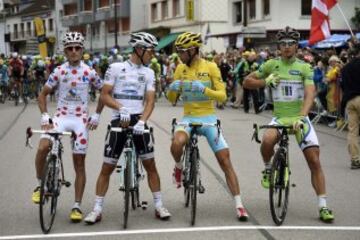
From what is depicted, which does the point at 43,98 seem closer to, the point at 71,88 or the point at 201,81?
the point at 71,88

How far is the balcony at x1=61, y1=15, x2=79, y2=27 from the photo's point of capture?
84.2 meters

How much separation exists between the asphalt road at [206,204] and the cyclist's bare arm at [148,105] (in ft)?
3.75

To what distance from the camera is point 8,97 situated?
3106cm

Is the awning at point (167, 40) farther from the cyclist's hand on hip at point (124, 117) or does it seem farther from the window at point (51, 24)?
the cyclist's hand on hip at point (124, 117)

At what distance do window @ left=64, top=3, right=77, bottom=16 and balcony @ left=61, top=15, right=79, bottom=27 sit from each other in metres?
1.06

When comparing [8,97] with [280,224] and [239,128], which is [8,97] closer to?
[239,128]

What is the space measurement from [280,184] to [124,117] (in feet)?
5.99

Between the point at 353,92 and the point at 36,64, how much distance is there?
21.5 metres

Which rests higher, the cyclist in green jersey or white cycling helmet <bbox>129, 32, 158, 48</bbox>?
white cycling helmet <bbox>129, 32, 158, 48</bbox>

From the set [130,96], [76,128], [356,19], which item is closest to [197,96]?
[130,96]

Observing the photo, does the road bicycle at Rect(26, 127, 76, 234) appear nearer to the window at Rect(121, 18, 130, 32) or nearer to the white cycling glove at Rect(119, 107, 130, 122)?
the white cycling glove at Rect(119, 107, 130, 122)

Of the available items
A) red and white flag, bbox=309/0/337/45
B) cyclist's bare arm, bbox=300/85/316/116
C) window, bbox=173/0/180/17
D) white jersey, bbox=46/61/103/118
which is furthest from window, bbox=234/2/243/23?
white jersey, bbox=46/61/103/118

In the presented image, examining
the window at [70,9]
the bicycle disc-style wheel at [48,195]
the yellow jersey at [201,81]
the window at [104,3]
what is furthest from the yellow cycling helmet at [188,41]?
the window at [70,9]

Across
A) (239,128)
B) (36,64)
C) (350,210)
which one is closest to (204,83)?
(350,210)
